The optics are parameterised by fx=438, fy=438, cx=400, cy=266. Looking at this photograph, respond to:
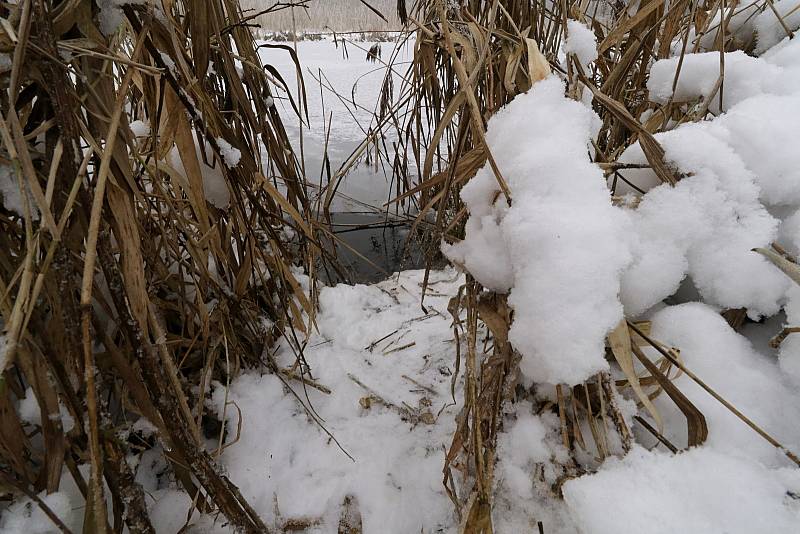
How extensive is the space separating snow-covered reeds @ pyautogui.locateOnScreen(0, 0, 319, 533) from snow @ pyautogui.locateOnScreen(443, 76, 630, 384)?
371 mm

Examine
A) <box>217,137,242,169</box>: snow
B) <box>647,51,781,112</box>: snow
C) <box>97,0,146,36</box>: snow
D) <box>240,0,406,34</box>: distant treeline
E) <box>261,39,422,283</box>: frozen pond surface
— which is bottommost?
<box>261,39,422,283</box>: frozen pond surface

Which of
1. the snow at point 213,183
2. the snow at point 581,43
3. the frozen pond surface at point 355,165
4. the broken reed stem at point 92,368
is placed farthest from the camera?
the frozen pond surface at point 355,165

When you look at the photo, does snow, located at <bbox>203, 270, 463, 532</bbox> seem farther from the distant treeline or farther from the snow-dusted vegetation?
the distant treeline

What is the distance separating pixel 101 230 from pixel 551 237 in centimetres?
50

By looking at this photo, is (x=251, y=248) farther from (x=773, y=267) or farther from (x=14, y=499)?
(x=773, y=267)

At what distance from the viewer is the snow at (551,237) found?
479 millimetres

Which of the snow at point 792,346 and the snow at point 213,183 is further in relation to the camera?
the snow at point 213,183

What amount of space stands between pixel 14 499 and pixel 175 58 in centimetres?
55

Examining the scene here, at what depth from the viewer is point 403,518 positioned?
666mm

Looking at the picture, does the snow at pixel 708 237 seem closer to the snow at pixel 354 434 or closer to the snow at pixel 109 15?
the snow at pixel 354 434

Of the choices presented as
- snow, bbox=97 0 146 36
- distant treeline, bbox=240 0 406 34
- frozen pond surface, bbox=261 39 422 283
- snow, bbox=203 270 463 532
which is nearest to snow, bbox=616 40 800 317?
snow, bbox=203 270 463 532

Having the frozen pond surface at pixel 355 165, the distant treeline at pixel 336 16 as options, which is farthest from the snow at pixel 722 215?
the distant treeline at pixel 336 16

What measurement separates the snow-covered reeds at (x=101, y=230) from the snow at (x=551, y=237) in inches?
14.6

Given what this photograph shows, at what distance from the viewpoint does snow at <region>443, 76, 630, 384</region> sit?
479 mm
